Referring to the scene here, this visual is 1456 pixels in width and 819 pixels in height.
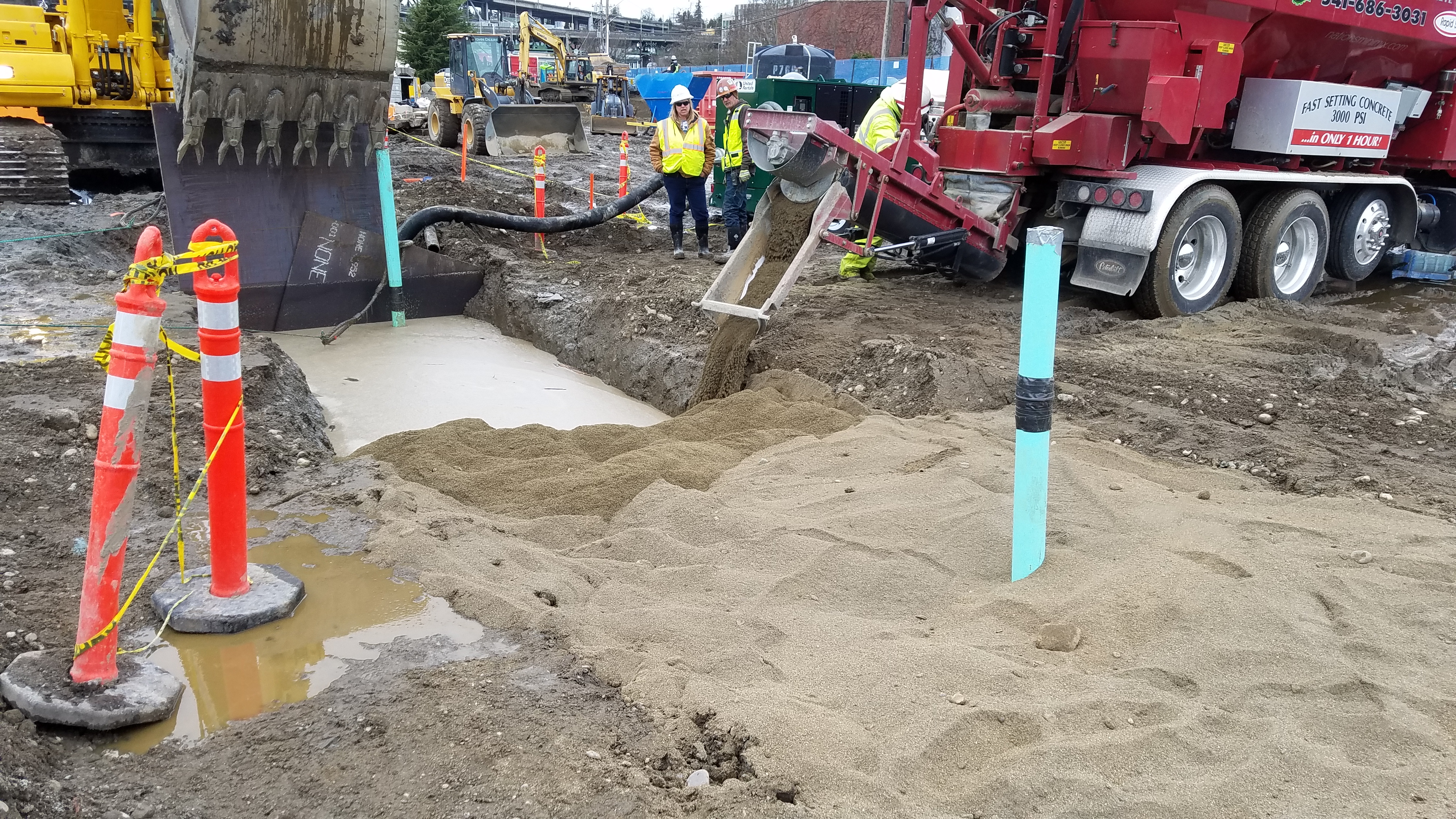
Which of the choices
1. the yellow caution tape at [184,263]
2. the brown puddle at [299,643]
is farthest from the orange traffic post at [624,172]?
the yellow caution tape at [184,263]

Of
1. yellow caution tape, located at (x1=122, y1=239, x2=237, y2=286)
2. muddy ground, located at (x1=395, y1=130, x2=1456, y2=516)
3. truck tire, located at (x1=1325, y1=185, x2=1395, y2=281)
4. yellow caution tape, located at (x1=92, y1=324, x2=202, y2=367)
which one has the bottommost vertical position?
muddy ground, located at (x1=395, y1=130, x2=1456, y2=516)

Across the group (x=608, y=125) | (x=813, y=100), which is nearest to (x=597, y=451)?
(x=813, y=100)

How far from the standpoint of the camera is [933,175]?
24.4ft

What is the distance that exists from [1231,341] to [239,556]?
6.57 m

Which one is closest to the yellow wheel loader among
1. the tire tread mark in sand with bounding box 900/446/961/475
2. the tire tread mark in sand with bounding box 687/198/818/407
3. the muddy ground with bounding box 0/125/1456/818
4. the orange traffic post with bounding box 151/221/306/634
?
the muddy ground with bounding box 0/125/1456/818

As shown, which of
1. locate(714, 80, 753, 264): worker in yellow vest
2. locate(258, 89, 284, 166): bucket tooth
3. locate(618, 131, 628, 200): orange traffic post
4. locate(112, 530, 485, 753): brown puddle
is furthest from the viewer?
locate(618, 131, 628, 200): orange traffic post

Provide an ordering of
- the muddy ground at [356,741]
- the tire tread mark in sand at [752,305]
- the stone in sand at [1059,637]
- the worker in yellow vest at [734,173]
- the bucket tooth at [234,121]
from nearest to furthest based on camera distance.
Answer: the muddy ground at [356,741] → the stone in sand at [1059,637] → the tire tread mark in sand at [752,305] → the bucket tooth at [234,121] → the worker in yellow vest at [734,173]

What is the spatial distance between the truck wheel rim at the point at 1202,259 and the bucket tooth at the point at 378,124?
21.3 ft

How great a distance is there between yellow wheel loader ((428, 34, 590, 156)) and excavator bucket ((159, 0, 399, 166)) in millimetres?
12610

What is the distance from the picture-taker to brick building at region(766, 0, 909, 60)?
5212 cm

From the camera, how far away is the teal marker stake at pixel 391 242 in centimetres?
802

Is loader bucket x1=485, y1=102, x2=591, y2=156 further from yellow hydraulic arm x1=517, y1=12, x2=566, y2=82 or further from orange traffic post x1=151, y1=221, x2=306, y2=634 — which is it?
orange traffic post x1=151, y1=221, x2=306, y2=634

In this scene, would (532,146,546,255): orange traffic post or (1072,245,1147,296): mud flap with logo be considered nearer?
(1072,245,1147,296): mud flap with logo

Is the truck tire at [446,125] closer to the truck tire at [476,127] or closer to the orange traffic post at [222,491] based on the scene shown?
the truck tire at [476,127]
